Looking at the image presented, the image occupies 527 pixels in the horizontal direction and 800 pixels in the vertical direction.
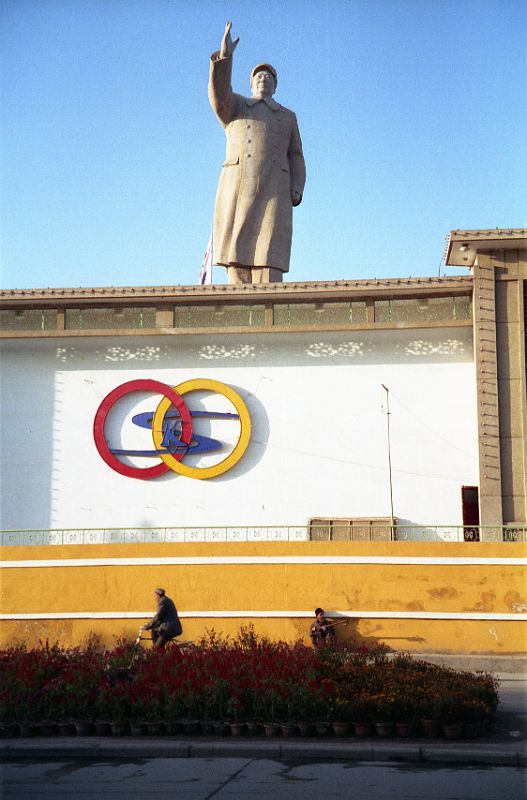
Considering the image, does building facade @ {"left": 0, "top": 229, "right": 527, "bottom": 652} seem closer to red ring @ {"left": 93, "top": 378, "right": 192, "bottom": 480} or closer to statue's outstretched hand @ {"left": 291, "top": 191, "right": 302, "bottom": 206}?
red ring @ {"left": 93, "top": 378, "right": 192, "bottom": 480}

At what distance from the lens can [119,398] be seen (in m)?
22.7

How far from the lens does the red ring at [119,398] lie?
72.9 ft

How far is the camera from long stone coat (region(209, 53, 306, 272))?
82.3 ft

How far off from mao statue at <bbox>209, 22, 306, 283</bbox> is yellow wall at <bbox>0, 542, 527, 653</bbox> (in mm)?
7995

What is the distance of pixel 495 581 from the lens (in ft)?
61.2

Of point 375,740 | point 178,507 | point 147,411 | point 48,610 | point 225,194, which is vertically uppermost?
point 225,194

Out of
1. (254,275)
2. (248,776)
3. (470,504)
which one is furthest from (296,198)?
(248,776)

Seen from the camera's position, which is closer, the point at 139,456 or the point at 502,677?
the point at 502,677

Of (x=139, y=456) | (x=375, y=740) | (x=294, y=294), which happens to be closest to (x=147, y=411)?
(x=139, y=456)

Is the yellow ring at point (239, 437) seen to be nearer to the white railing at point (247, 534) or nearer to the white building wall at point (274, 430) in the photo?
the white building wall at point (274, 430)

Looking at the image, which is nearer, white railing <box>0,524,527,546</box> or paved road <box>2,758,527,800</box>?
paved road <box>2,758,527,800</box>

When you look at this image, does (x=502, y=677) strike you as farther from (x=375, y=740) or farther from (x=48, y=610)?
(x=48, y=610)

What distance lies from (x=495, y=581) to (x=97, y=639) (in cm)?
703

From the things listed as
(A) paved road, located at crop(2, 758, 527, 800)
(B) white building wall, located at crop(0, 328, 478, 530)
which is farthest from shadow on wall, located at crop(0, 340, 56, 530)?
(A) paved road, located at crop(2, 758, 527, 800)
